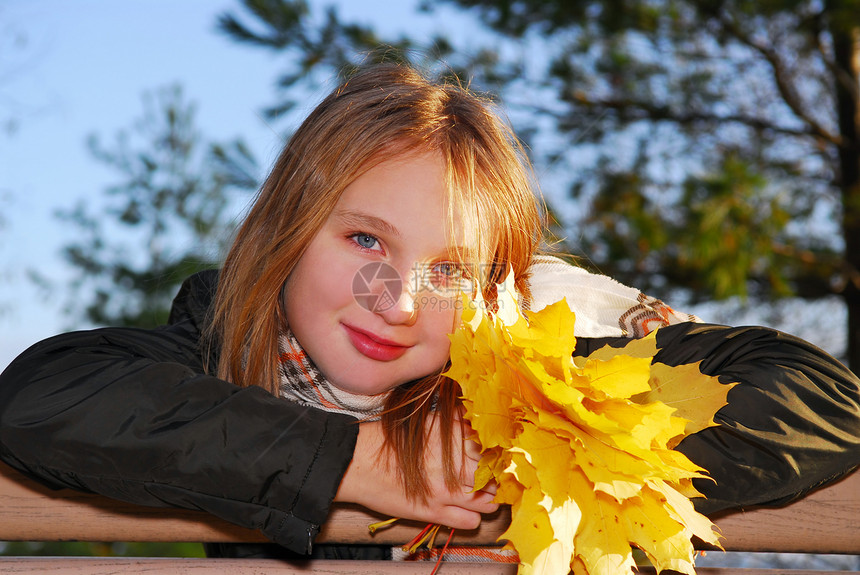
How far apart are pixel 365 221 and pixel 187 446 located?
0.45 metres

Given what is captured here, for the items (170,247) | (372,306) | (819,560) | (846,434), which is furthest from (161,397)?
(170,247)

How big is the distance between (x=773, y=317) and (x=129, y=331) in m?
2.38

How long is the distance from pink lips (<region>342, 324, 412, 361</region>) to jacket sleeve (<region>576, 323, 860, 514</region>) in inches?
17.8

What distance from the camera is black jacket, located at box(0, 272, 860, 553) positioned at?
0.81 m

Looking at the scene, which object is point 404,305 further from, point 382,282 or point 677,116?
point 677,116

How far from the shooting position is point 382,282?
3.56ft

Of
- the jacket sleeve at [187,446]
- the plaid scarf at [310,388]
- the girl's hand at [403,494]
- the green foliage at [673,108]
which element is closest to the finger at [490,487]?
the girl's hand at [403,494]

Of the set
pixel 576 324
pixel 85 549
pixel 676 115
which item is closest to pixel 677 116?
pixel 676 115

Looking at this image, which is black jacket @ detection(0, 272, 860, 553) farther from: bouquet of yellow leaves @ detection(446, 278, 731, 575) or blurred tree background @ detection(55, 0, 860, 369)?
blurred tree background @ detection(55, 0, 860, 369)

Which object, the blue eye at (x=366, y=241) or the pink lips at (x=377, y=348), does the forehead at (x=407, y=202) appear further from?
the pink lips at (x=377, y=348)

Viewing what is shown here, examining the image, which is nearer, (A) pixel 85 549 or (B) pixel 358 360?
(B) pixel 358 360

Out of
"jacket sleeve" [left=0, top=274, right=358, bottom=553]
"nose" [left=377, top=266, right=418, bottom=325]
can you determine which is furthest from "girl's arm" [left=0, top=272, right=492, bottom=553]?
"nose" [left=377, top=266, right=418, bottom=325]

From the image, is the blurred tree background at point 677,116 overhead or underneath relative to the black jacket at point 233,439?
overhead

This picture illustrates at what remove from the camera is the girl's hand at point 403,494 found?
0.86 metres
